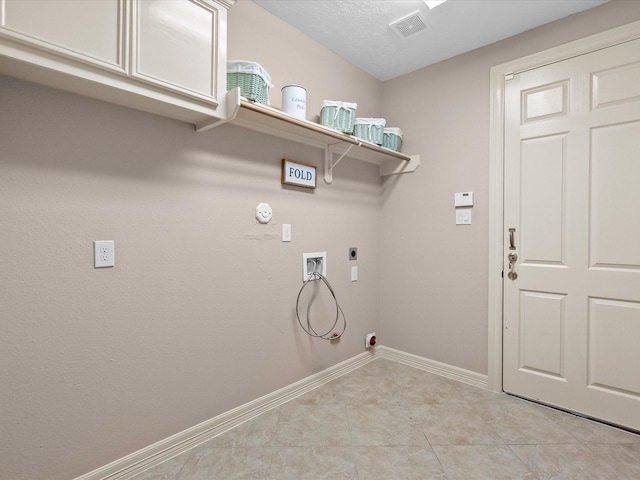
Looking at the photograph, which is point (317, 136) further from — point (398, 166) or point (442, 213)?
point (442, 213)

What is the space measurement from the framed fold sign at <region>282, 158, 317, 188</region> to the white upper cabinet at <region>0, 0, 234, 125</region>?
0.60 m

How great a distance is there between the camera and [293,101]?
1.86 metres

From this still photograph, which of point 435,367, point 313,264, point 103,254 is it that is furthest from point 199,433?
point 435,367

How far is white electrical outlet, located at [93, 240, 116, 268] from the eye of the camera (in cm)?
140

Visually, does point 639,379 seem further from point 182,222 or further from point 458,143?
point 182,222

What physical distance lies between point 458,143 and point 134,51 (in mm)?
2139

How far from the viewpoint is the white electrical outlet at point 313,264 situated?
2243 mm

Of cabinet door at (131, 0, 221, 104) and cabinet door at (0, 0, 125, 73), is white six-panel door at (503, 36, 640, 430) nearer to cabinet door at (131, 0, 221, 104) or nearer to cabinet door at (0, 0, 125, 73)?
cabinet door at (131, 0, 221, 104)

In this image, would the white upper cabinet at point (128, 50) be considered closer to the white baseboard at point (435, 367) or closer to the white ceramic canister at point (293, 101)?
the white ceramic canister at point (293, 101)

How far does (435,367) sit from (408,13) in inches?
99.0

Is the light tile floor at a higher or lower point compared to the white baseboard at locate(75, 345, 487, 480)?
lower

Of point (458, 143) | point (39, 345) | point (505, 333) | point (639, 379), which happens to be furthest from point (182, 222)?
point (639, 379)

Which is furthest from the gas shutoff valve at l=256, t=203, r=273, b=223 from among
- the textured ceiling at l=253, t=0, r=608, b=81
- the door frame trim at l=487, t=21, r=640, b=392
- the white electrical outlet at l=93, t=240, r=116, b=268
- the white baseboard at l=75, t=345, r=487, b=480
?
the door frame trim at l=487, t=21, r=640, b=392

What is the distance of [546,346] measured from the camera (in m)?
2.11
